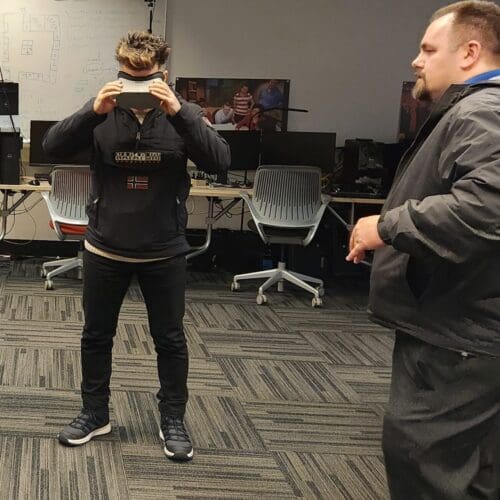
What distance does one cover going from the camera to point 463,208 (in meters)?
1.39

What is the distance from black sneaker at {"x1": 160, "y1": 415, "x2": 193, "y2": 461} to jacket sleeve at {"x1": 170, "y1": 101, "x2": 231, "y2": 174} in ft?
3.05

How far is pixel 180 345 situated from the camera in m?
2.57

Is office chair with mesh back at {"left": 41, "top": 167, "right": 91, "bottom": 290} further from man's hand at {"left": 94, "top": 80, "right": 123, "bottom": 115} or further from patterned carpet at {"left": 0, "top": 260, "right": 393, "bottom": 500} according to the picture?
man's hand at {"left": 94, "top": 80, "right": 123, "bottom": 115}

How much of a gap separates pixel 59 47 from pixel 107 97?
3.71 m

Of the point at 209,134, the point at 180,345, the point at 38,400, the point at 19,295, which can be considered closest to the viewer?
the point at 209,134

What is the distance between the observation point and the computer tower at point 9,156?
5098mm

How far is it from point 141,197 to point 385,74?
14.0 ft

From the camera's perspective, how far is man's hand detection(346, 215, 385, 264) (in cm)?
153

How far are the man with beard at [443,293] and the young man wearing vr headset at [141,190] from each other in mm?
967

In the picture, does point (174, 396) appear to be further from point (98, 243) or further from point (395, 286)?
point (395, 286)

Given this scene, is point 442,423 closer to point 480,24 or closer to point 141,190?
point 480,24

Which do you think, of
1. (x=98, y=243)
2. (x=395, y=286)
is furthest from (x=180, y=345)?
(x=395, y=286)

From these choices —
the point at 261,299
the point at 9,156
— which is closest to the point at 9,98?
the point at 9,156

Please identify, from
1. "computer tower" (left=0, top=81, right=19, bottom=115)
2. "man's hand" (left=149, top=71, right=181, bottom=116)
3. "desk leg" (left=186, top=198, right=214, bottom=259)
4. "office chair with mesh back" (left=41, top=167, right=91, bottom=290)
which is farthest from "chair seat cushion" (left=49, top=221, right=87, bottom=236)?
"man's hand" (left=149, top=71, right=181, bottom=116)
